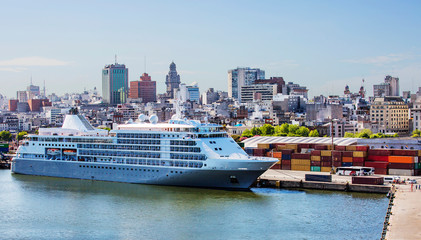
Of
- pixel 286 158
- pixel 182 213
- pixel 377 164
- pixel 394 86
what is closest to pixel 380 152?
pixel 377 164

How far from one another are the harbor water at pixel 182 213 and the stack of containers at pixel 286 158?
28.7ft

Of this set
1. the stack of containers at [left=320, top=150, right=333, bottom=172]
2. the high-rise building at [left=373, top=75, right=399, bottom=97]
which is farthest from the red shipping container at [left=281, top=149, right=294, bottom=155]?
the high-rise building at [left=373, top=75, right=399, bottom=97]

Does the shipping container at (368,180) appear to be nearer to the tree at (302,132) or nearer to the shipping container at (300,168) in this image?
the shipping container at (300,168)

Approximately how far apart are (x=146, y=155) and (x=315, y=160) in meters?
14.2

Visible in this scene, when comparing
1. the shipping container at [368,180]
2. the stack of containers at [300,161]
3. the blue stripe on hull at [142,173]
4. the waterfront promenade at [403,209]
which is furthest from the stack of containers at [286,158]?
the blue stripe on hull at [142,173]

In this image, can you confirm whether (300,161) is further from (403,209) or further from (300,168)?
(403,209)

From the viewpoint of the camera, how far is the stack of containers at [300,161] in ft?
167

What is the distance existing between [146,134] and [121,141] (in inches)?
96.6

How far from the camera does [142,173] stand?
46031 millimetres

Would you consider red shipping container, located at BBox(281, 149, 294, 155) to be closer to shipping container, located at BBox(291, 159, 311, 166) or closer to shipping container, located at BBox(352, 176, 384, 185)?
shipping container, located at BBox(291, 159, 311, 166)

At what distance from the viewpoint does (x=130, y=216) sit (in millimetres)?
35438

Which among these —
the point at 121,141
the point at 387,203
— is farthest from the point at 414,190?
the point at 121,141

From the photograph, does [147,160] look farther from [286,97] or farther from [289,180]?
[286,97]

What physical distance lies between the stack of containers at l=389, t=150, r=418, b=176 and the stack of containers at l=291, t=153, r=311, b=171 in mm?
6784
